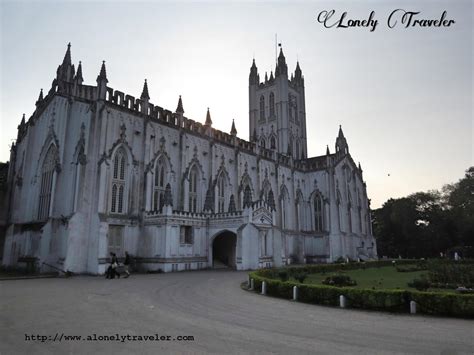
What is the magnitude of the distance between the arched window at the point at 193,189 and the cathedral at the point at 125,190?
4.3 inches

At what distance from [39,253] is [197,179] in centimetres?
1627

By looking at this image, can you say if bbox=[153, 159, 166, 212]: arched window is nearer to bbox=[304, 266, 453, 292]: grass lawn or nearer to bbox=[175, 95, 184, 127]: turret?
bbox=[175, 95, 184, 127]: turret

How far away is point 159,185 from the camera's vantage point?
110 ft

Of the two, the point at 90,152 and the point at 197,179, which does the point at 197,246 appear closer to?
the point at 197,179

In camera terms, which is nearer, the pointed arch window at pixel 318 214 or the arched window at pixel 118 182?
the arched window at pixel 118 182

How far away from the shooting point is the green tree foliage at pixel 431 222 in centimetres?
5506

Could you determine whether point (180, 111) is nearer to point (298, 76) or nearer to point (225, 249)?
point (225, 249)

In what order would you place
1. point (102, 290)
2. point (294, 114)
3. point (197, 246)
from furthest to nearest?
point (294, 114)
point (197, 246)
point (102, 290)

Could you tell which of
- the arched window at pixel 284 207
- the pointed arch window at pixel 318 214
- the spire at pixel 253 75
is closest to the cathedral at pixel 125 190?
the arched window at pixel 284 207

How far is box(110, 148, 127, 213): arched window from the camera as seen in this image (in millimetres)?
29359

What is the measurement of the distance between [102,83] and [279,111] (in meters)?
41.1

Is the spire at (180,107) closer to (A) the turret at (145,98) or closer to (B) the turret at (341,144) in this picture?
(A) the turret at (145,98)

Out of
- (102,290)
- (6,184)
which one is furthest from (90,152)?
(6,184)

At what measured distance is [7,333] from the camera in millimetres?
8852
